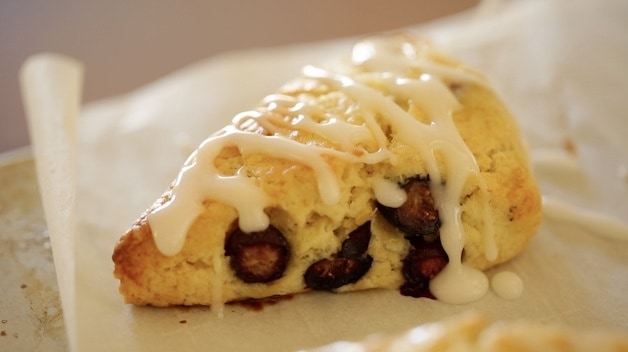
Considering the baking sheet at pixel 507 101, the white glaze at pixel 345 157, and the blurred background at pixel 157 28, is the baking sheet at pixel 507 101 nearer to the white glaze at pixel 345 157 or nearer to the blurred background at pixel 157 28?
the white glaze at pixel 345 157

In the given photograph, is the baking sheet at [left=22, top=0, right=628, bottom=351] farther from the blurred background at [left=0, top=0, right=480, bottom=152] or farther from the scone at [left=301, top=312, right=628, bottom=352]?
the blurred background at [left=0, top=0, right=480, bottom=152]

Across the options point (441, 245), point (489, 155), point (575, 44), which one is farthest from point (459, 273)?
point (575, 44)

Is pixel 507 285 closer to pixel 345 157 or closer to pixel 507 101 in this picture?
pixel 345 157

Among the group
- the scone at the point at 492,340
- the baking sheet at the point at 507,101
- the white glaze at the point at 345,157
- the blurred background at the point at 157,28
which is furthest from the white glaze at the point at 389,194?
the blurred background at the point at 157,28

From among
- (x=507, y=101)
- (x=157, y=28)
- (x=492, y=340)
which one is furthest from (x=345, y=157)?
(x=157, y=28)

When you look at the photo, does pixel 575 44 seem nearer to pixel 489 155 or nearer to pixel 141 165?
pixel 489 155

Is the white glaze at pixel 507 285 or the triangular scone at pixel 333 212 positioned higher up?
the triangular scone at pixel 333 212
